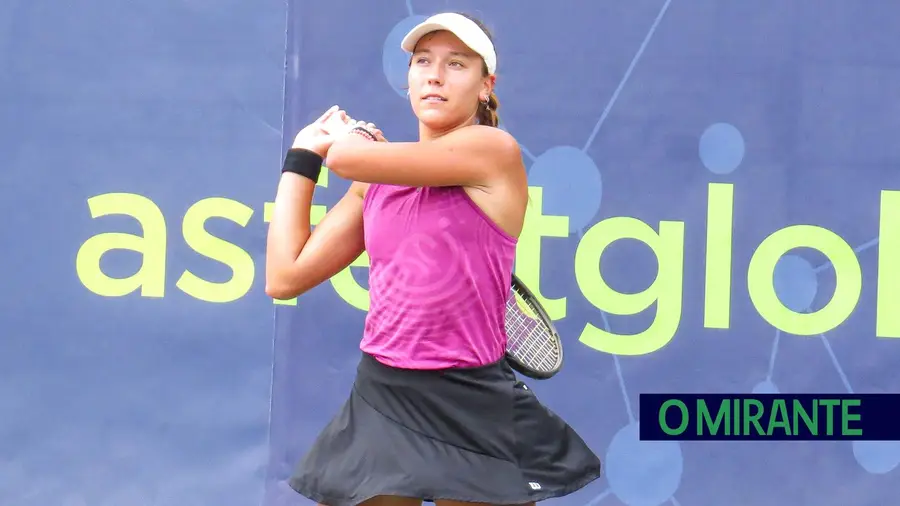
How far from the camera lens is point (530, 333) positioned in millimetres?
2805

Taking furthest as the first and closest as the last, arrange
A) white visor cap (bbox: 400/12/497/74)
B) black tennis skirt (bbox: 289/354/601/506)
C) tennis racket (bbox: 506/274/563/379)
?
tennis racket (bbox: 506/274/563/379) → white visor cap (bbox: 400/12/497/74) → black tennis skirt (bbox: 289/354/601/506)

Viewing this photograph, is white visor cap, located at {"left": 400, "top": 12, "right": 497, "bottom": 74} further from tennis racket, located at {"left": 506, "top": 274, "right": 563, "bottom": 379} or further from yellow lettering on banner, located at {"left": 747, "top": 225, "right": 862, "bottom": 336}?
yellow lettering on banner, located at {"left": 747, "top": 225, "right": 862, "bottom": 336}

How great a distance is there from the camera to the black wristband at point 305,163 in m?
2.43

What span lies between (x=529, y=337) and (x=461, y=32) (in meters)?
0.80

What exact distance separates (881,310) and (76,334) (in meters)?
2.69

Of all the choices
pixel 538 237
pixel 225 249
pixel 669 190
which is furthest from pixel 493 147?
pixel 225 249

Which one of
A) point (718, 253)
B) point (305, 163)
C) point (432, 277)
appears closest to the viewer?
point (432, 277)

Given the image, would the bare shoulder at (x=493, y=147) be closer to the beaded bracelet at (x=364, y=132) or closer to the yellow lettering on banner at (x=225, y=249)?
the beaded bracelet at (x=364, y=132)

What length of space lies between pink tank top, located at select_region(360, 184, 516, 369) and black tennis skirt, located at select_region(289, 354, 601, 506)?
0.04 metres

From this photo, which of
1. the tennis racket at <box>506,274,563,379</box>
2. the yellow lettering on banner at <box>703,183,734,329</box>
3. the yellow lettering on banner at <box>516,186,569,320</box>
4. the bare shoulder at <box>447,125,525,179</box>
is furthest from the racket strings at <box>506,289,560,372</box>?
the yellow lettering on banner at <box>703,183,734,329</box>

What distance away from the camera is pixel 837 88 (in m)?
3.82

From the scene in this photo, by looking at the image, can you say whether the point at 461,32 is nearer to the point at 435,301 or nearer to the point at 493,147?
the point at 493,147

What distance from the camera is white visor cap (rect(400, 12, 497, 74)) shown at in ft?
7.75

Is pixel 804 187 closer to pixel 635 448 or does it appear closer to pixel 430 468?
pixel 635 448
